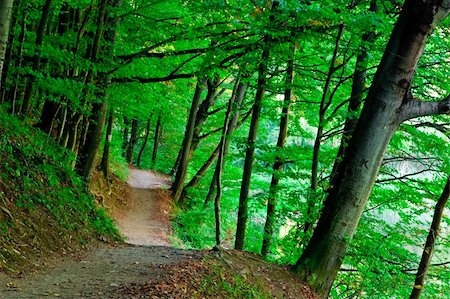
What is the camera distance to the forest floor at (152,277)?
15.0 feet

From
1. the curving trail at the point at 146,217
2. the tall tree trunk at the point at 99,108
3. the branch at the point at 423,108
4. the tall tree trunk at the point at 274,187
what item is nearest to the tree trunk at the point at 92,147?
the tall tree trunk at the point at 99,108

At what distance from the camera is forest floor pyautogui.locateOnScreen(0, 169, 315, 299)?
4562 millimetres

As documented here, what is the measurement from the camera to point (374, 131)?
5340mm

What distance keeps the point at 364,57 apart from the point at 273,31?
1.71m

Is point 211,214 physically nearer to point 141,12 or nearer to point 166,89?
point 166,89

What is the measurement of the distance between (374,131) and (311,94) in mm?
5863

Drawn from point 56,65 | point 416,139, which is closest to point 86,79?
point 56,65

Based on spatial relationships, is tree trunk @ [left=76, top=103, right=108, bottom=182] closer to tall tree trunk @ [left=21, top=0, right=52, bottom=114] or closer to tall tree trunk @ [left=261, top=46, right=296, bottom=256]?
tall tree trunk @ [left=21, top=0, right=52, bottom=114]

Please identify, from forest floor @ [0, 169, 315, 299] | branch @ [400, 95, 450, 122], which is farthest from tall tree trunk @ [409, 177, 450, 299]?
forest floor @ [0, 169, 315, 299]

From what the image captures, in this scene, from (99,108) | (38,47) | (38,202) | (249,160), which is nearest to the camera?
(38,202)

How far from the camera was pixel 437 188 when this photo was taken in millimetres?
8750

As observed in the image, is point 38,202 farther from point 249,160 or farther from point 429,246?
point 429,246

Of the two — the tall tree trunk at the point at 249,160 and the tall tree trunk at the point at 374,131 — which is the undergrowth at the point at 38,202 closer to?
the tall tree trunk at the point at 249,160

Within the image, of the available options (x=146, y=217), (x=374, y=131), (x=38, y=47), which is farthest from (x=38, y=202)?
(x=146, y=217)
